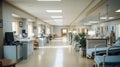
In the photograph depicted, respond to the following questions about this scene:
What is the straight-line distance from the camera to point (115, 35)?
14312 millimetres

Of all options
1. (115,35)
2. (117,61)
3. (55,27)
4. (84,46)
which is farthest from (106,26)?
(55,27)

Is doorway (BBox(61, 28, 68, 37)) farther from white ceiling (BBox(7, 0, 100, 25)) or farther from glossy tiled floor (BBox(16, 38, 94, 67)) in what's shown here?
glossy tiled floor (BBox(16, 38, 94, 67))

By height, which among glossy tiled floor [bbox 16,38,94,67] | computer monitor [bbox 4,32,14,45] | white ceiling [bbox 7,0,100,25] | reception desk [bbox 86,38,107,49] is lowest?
glossy tiled floor [bbox 16,38,94,67]

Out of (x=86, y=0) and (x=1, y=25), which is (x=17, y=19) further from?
(x=86, y=0)

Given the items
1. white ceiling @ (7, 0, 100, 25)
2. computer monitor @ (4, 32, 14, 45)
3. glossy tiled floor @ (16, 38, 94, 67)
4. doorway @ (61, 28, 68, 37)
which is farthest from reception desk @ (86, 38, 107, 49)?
doorway @ (61, 28, 68, 37)

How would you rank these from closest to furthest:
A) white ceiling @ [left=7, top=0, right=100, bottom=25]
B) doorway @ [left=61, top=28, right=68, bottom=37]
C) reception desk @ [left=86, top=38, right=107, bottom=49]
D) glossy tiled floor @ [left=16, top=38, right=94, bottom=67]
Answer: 1. glossy tiled floor @ [left=16, top=38, right=94, bottom=67]
2. white ceiling @ [left=7, top=0, right=100, bottom=25]
3. reception desk @ [left=86, top=38, right=107, bottom=49]
4. doorway @ [left=61, top=28, right=68, bottom=37]

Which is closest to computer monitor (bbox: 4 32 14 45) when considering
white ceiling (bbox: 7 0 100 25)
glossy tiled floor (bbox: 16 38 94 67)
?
glossy tiled floor (bbox: 16 38 94 67)

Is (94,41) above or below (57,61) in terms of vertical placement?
above

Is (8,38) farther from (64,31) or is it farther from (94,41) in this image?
(64,31)

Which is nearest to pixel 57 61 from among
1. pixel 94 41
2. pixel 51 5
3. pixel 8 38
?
pixel 94 41

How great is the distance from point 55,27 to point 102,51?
27.7 metres

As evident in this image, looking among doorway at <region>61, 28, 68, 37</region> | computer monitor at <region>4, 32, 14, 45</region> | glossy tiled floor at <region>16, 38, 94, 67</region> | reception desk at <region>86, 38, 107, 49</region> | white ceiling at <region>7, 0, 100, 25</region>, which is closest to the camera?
glossy tiled floor at <region>16, 38, 94, 67</region>

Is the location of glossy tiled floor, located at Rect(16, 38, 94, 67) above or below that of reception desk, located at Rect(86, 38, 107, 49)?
below

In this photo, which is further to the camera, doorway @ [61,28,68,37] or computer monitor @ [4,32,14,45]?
doorway @ [61,28,68,37]
